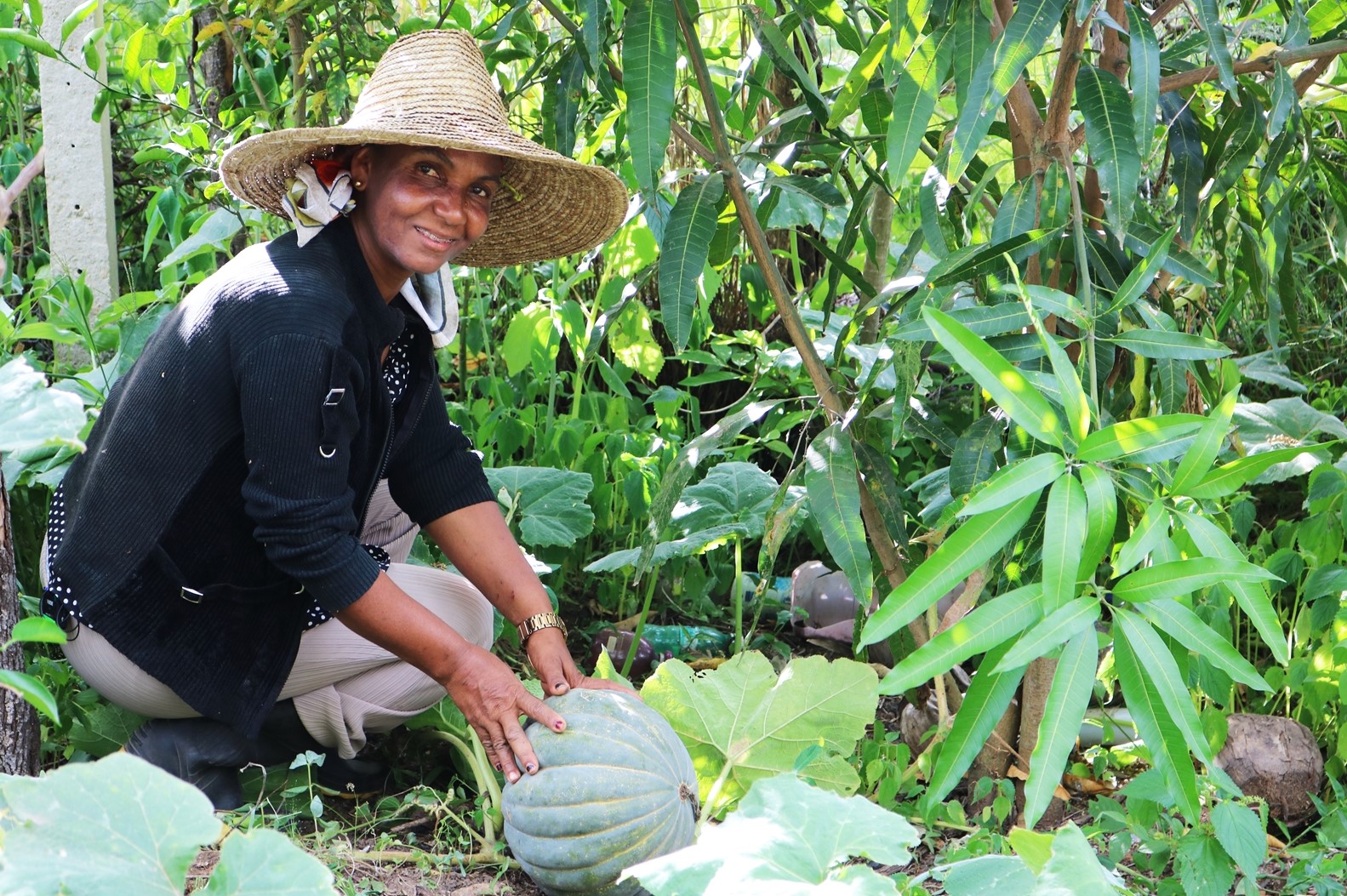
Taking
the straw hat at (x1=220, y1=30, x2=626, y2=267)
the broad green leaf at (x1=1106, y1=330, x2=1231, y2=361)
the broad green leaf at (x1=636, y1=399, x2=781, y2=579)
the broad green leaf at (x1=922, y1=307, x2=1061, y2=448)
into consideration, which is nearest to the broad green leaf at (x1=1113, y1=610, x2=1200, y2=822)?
the broad green leaf at (x1=922, y1=307, x2=1061, y2=448)

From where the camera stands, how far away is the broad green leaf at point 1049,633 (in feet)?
3.87

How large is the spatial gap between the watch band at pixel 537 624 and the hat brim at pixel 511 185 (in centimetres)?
68

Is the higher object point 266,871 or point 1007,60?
point 1007,60

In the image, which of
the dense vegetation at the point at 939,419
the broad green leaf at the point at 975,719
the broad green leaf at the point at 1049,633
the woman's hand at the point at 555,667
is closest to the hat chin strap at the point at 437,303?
the dense vegetation at the point at 939,419

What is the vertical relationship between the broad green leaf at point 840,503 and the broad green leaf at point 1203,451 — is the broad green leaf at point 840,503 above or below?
below

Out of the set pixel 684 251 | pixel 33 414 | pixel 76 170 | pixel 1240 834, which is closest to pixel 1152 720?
pixel 1240 834

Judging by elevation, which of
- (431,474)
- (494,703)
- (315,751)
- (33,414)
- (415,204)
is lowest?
(315,751)

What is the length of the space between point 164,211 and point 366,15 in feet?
2.41

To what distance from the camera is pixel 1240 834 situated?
1.62 meters

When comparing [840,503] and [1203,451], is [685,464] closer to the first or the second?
[840,503]

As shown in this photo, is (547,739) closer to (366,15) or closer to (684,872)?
(684,872)

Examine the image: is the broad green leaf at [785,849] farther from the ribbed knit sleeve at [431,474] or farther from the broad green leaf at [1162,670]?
the ribbed knit sleeve at [431,474]

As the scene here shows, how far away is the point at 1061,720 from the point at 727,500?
1.33 m

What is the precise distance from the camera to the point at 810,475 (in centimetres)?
193
